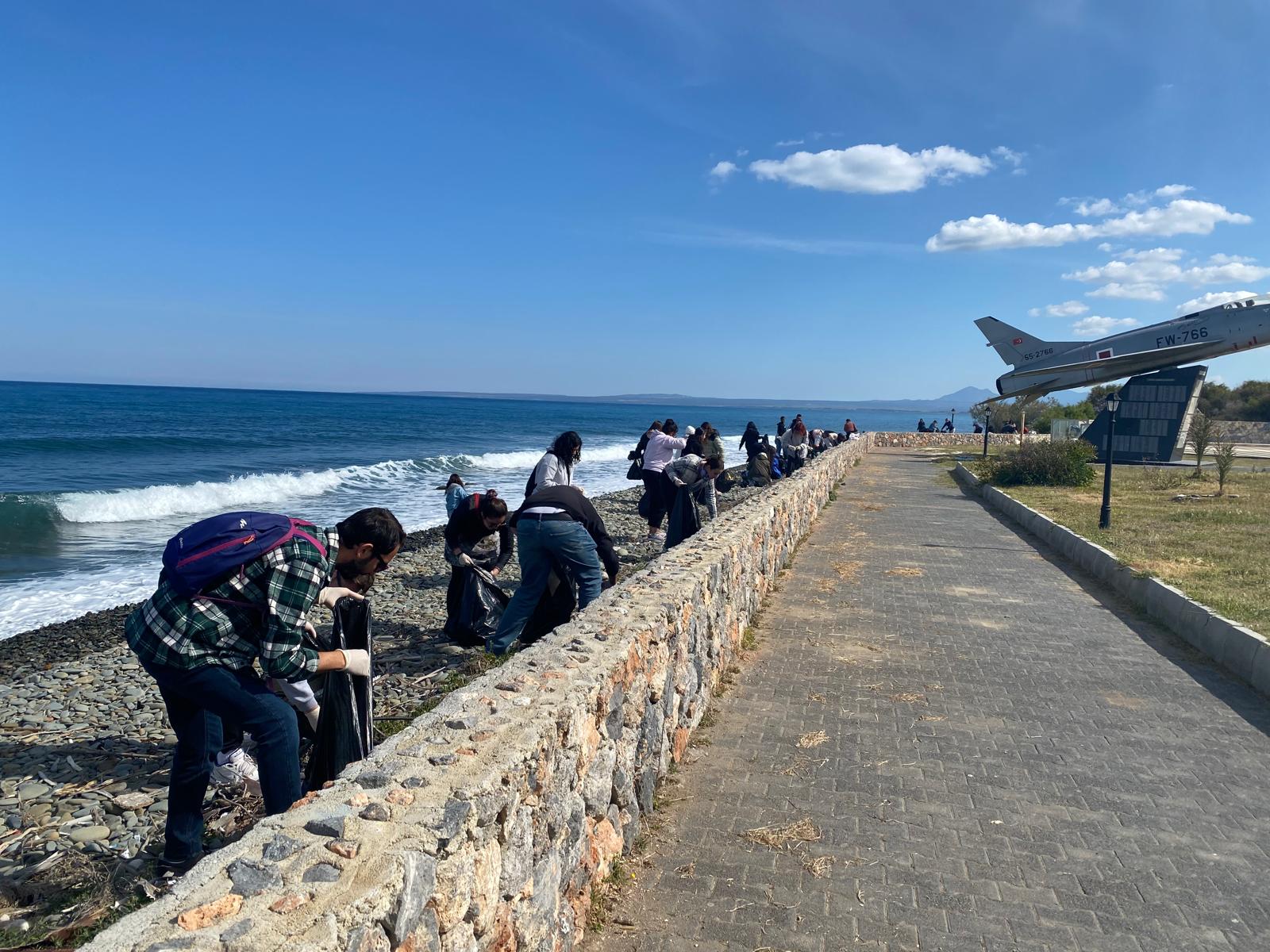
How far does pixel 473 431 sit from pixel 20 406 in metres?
40.0

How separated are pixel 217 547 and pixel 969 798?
363 cm

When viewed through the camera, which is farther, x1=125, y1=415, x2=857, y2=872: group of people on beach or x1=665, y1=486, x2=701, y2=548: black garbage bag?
x1=665, y1=486, x2=701, y2=548: black garbage bag

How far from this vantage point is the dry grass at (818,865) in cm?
335

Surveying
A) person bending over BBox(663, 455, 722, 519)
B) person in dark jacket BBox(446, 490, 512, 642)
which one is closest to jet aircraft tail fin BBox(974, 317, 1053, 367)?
person bending over BBox(663, 455, 722, 519)

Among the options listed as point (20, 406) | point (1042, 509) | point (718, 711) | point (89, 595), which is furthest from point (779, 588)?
point (20, 406)

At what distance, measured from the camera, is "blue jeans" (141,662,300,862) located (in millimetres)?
2820

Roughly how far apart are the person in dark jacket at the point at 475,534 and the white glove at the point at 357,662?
9.91 ft

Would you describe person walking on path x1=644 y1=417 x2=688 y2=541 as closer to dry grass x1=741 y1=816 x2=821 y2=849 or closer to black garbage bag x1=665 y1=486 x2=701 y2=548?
black garbage bag x1=665 y1=486 x2=701 y2=548

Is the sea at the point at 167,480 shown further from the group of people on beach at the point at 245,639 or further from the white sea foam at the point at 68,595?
the group of people on beach at the point at 245,639

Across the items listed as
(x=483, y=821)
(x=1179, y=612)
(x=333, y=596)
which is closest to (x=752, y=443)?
(x=1179, y=612)

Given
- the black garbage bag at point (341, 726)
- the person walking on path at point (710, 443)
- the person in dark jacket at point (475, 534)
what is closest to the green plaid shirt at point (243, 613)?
the black garbage bag at point (341, 726)

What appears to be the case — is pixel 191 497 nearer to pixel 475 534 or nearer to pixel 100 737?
pixel 100 737

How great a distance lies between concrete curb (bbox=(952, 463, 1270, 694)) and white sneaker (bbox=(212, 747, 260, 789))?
6.41 metres

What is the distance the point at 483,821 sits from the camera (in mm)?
2174
